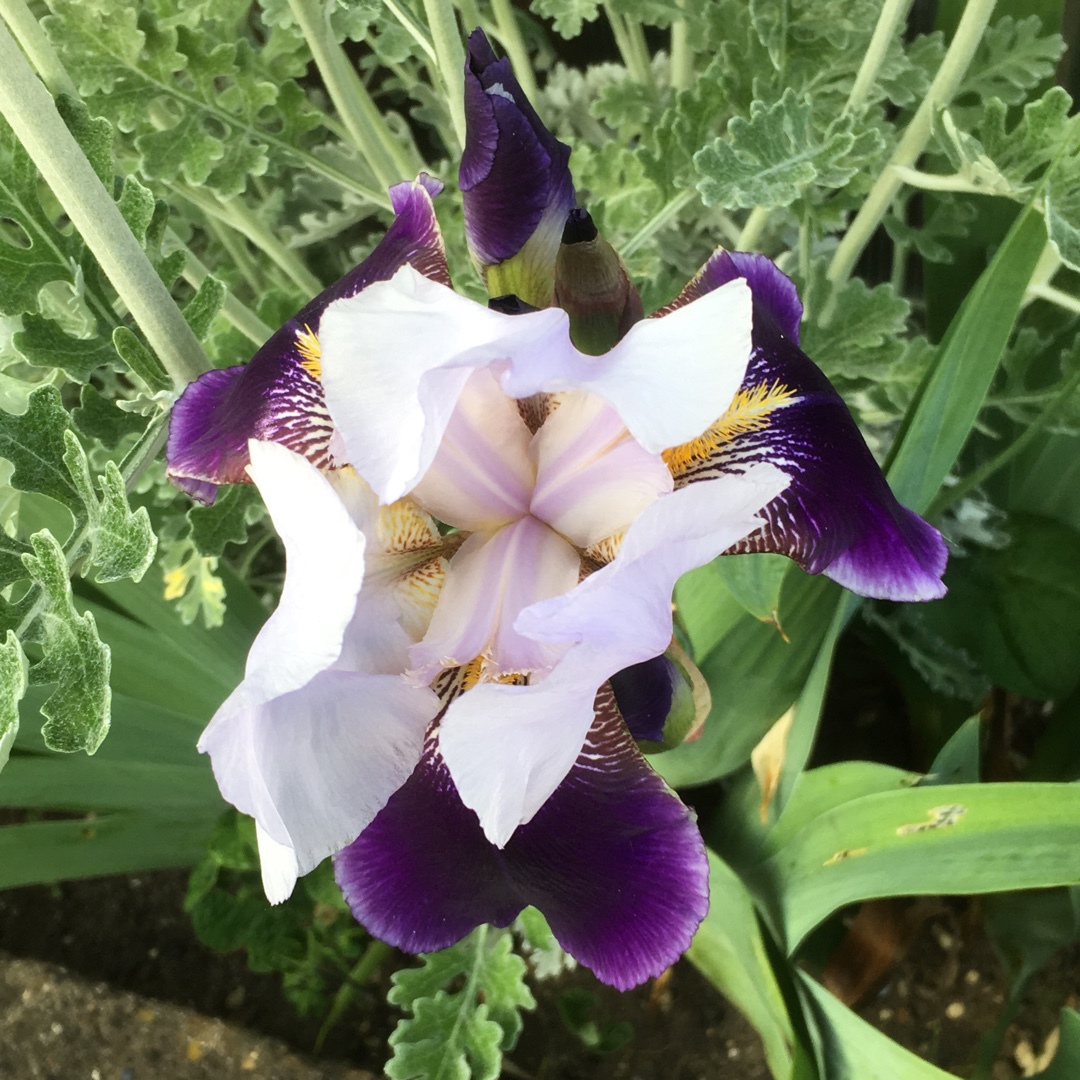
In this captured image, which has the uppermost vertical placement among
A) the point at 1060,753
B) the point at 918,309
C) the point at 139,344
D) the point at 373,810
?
the point at 139,344

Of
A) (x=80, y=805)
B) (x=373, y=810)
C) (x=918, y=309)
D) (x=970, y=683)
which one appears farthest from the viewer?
(x=918, y=309)

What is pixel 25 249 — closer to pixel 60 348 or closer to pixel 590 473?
pixel 60 348

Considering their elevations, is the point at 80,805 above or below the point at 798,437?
below

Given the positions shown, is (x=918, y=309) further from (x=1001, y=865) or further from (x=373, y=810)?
(x=373, y=810)

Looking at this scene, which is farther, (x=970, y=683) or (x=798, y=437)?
(x=970, y=683)

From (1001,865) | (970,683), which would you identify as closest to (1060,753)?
(970,683)

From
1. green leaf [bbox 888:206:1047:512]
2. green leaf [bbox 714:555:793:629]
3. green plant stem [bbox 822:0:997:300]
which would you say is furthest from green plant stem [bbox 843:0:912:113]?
green leaf [bbox 714:555:793:629]
